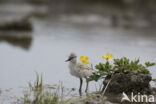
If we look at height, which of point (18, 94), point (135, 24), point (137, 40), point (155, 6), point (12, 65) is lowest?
point (18, 94)

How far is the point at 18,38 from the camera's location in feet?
57.8

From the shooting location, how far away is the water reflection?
51.5ft

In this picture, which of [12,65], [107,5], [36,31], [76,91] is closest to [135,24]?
[36,31]

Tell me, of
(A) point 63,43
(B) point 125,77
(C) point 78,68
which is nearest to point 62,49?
(A) point 63,43

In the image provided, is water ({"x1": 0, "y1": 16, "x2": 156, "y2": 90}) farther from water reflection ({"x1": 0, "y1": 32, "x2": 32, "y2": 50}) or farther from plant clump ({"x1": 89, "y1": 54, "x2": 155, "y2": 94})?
plant clump ({"x1": 89, "y1": 54, "x2": 155, "y2": 94})

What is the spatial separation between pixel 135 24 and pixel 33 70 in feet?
52.7

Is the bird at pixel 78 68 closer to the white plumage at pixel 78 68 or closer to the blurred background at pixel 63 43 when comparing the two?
the white plumage at pixel 78 68

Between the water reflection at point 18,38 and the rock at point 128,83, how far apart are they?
7.36 meters

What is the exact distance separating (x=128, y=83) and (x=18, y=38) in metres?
10.6

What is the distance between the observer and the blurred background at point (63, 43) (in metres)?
9.93

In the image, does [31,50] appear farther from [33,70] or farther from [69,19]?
[69,19]

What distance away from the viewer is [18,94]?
304 inches

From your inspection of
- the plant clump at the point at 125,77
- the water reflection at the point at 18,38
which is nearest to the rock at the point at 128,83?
the plant clump at the point at 125,77

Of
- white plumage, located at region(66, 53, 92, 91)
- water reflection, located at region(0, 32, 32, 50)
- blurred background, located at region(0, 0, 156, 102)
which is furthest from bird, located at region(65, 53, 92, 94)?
water reflection, located at region(0, 32, 32, 50)
